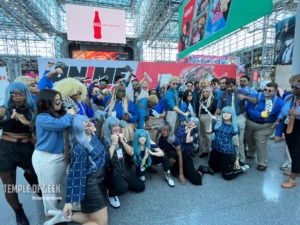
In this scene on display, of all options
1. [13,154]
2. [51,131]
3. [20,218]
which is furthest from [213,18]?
[20,218]

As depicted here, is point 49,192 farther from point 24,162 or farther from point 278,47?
point 278,47

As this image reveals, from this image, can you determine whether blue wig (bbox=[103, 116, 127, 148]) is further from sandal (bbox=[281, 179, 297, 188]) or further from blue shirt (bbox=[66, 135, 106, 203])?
sandal (bbox=[281, 179, 297, 188])

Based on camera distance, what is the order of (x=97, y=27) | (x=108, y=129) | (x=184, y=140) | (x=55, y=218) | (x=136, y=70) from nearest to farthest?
(x=55, y=218) < (x=108, y=129) < (x=184, y=140) < (x=136, y=70) < (x=97, y=27)

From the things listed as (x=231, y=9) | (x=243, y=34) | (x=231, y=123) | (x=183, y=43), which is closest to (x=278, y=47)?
(x=183, y=43)

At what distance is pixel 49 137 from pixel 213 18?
13.2 ft

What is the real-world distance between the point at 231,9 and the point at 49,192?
374cm

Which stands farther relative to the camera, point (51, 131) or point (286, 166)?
point (286, 166)

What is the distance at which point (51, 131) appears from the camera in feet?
4.60

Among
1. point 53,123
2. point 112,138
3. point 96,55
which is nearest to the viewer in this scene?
point 53,123

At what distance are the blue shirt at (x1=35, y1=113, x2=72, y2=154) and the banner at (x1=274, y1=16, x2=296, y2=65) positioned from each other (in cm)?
1040

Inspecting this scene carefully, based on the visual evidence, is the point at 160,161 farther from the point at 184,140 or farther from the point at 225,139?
the point at 225,139

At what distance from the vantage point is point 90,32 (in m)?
13.3

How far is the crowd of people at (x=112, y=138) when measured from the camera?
1.44 meters

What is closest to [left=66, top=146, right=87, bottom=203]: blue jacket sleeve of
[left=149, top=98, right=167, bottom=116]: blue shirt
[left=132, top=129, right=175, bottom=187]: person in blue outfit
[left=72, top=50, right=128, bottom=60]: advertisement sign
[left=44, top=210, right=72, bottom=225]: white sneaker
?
[left=44, top=210, right=72, bottom=225]: white sneaker
